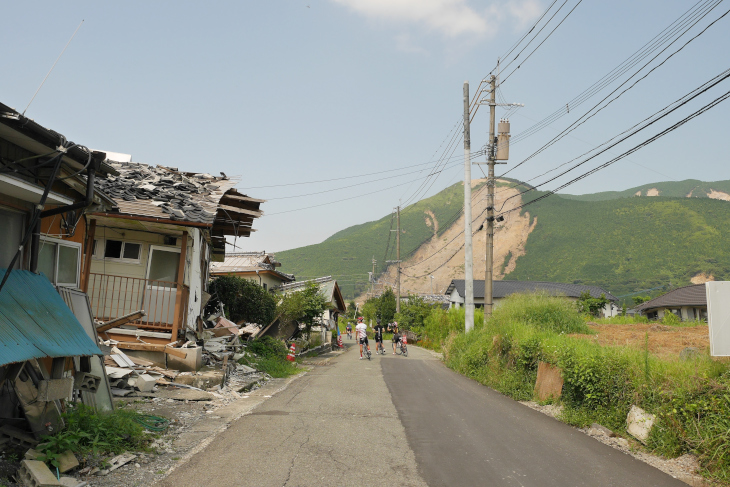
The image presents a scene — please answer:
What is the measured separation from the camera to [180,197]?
14.9 metres

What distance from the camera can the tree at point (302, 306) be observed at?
24750 millimetres

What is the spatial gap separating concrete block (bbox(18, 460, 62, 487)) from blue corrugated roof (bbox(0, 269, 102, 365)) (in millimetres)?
1036

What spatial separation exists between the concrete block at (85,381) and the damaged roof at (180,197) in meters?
6.47

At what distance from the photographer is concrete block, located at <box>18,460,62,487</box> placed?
480 cm

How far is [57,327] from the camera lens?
20.8 ft

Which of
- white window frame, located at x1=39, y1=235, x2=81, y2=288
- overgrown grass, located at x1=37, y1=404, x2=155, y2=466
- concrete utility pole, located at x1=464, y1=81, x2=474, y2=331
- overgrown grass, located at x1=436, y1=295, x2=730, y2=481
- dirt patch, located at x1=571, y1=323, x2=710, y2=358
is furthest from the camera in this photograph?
concrete utility pole, located at x1=464, y1=81, x2=474, y2=331

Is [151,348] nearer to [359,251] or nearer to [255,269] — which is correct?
[255,269]

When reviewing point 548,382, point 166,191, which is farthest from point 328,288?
point 548,382

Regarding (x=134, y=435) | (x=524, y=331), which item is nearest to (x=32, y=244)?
(x=134, y=435)

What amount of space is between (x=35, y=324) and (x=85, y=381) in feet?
5.20

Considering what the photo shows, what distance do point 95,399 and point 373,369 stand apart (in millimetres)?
12433

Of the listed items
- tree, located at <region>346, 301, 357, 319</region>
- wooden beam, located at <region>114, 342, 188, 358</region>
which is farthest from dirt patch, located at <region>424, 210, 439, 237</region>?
wooden beam, located at <region>114, 342, 188, 358</region>

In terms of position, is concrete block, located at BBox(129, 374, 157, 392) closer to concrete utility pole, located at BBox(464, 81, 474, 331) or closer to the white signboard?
the white signboard

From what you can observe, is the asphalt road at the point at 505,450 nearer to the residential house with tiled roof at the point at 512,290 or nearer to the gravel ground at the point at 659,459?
the gravel ground at the point at 659,459
